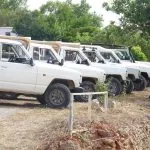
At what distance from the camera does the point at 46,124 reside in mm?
11336

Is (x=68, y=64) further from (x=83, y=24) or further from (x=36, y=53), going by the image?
(x=83, y=24)

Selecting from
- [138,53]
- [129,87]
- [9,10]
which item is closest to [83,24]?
[138,53]

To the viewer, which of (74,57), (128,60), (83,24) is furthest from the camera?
(83,24)

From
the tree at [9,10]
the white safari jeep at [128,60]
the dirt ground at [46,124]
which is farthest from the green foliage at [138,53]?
the tree at [9,10]

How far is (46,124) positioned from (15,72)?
13.0 feet

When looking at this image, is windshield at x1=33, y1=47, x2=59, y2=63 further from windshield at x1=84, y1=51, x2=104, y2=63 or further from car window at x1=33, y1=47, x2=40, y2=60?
windshield at x1=84, y1=51, x2=104, y2=63

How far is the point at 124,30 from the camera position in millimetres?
21672

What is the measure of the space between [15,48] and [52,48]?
293 cm

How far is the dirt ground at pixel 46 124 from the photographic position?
9.75m

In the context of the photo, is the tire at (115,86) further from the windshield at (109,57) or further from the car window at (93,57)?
the windshield at (109,57)

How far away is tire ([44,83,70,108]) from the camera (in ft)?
51.2

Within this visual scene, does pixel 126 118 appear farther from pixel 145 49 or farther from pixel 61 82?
pixel 145 49

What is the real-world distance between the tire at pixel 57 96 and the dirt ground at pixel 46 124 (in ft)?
1.65

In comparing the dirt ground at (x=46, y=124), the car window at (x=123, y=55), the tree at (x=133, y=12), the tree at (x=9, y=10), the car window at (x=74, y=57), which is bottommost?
the dirt ground at (x=46, y=124)
